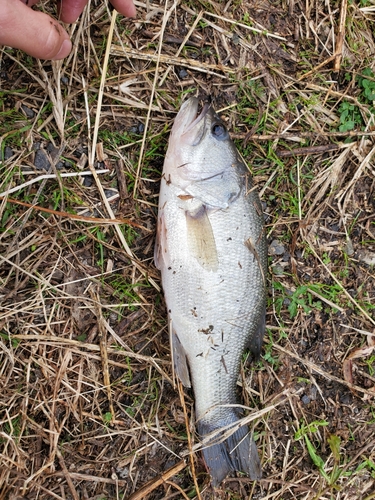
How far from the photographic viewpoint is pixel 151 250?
10.9 feet

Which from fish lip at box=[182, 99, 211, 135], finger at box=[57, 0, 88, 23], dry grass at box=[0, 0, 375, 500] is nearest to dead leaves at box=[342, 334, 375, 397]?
dry grass at box=[0, 0, 375, 500]

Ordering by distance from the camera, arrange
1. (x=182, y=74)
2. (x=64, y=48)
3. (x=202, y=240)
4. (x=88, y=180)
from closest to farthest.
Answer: (x=64, y=48) → (x=202, y=240) → (x=88, y=180) → (x=182, y=74)

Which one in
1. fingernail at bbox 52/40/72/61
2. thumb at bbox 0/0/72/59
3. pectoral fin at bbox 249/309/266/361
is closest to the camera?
thumb at bbox 0/0/72/59

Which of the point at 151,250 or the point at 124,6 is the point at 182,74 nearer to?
the point at 124,6

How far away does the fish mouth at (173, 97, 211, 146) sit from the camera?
3.08 m

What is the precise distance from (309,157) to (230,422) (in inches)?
84.5

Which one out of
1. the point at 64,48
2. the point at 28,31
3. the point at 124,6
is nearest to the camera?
the point at 28,31

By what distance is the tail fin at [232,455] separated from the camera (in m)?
3.12

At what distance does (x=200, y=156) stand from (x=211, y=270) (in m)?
0.78

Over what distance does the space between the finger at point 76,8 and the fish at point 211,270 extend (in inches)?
27.2

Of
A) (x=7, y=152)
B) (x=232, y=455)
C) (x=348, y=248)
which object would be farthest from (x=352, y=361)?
(x=7, y=152)

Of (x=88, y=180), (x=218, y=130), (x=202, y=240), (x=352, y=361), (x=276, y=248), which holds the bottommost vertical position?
(x=352, y=361)

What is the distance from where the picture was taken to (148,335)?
3.30 metres

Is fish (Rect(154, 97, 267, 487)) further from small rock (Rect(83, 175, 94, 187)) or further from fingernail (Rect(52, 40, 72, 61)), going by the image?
fingernail (Rect(52, 40, 72, 61))
